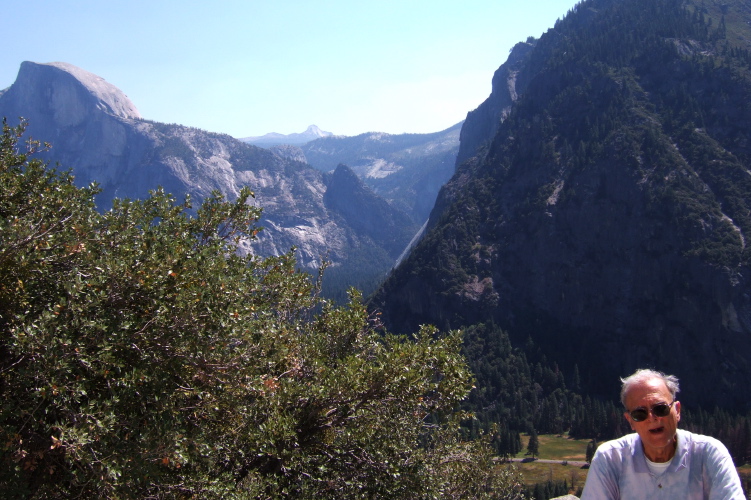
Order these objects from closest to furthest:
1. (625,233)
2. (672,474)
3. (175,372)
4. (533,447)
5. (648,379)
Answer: (672,474) < (648,379) < (175,372) < (533,447) < (625,233)

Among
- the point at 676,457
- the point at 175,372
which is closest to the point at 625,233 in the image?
the point at 175,372

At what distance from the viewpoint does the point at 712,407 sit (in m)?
123

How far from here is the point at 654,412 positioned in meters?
5.61

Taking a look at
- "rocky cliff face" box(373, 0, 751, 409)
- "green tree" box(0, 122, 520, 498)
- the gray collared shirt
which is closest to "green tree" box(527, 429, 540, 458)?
"rocky cliff face" box(373, 0, 751, 409)

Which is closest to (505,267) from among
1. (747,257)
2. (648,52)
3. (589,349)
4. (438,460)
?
(589,349)

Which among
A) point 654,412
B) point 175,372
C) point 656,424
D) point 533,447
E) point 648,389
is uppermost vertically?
point 648,389

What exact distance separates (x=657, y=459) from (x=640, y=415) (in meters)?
0.49

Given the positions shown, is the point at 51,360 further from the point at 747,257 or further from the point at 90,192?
the point at 747,257

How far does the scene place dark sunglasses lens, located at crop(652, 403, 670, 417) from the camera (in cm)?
557

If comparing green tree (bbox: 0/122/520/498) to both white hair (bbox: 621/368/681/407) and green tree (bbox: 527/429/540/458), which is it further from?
green tree (bbox: 527/429/540/458)

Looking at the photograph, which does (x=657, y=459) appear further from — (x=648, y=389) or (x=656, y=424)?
(x=648, y=389)

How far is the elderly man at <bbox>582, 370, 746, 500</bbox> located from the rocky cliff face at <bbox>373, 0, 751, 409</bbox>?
145 m

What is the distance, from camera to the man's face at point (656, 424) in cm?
556

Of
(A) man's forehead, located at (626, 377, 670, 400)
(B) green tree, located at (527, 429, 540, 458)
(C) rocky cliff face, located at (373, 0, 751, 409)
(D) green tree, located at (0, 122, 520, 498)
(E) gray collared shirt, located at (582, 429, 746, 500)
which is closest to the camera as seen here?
(E) gray collared shirt, located at (582, 429, 746, 500)
